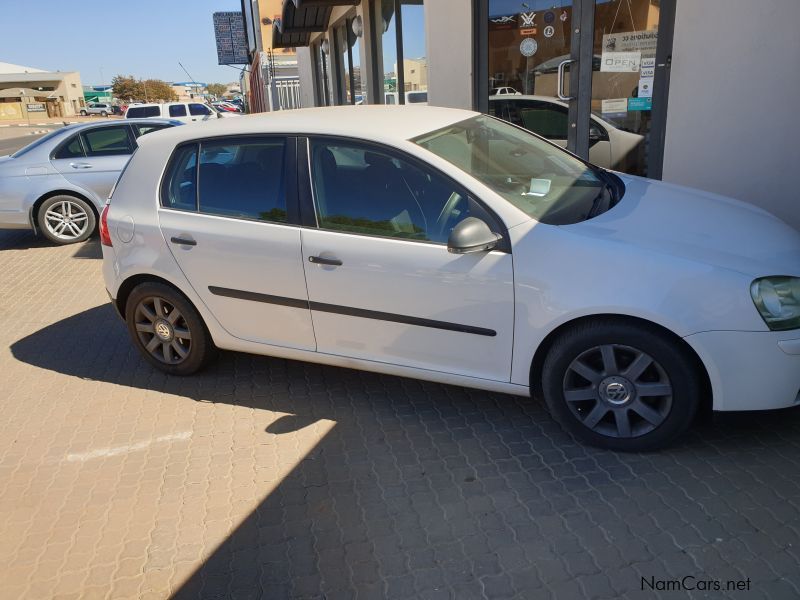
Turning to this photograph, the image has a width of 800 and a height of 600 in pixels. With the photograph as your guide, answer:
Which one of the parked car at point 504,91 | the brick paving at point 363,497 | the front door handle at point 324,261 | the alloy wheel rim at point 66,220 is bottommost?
the brick paving at point 363,497

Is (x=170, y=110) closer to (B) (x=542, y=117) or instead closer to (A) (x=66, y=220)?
(A) (x=66, y=220)

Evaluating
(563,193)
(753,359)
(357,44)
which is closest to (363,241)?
(563,193)

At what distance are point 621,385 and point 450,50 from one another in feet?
19.6

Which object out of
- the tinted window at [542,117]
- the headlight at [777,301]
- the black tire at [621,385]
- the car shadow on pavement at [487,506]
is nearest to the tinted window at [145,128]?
the tinted window at [542,117]

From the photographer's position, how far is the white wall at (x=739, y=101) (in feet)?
16.3

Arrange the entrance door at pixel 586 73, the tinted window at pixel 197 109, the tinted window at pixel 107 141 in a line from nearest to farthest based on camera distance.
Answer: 1. the entrance door at pixel 586 73
2. the tinted window at pixel 107 141
3. the tinted window at pixel 197 109

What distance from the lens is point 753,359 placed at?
2.75 m

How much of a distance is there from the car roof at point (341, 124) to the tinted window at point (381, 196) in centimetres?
9

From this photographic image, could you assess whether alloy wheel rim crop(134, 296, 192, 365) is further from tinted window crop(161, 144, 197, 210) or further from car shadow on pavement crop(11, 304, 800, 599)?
car shadow on pavement crop(11, 304, 800, 599)

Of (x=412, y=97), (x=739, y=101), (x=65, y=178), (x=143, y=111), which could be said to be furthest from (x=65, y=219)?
(x=143, y=111)

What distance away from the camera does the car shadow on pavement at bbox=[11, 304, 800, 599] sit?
2471 mm

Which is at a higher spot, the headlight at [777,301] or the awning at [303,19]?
the awning at [303,19]

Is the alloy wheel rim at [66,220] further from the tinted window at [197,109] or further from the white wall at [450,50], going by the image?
the tinted window at [197,109]

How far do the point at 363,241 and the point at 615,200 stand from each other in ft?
4.49
